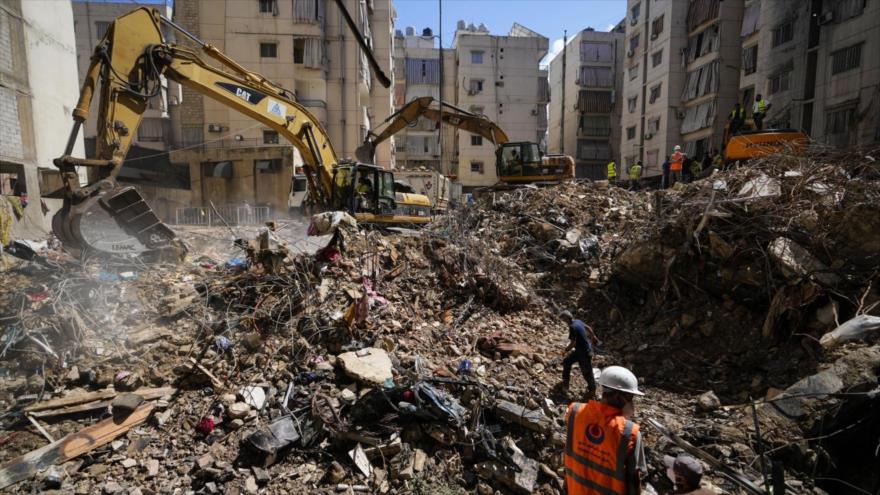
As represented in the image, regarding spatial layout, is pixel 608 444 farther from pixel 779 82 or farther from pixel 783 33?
pixel 783 33

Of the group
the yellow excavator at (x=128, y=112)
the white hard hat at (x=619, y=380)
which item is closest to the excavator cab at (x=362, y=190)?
the yellow excavator at (x=128, y=112)

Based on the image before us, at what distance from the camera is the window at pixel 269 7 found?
2131cm

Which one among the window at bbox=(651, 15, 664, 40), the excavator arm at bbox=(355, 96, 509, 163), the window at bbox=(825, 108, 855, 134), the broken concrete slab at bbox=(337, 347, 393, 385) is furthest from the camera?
the window at bbox=(651, 15, 664, 40)

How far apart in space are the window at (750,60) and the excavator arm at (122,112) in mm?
21246

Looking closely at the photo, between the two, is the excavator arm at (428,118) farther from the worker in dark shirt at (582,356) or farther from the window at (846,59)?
the window at (846,59)

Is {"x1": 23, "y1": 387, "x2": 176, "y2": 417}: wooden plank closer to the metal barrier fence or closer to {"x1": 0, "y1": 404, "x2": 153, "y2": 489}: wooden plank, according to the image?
{"x1": 0, "y1": 404, "x2": 153, "y2": 489}: wooden plank

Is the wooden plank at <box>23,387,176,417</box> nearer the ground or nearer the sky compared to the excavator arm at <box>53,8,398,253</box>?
nearer the ground

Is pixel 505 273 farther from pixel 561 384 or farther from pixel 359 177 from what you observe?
pixel 359 177

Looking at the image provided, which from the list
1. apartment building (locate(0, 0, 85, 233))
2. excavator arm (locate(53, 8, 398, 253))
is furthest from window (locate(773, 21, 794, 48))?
apartment building (locate(0, 0, 85, 233))

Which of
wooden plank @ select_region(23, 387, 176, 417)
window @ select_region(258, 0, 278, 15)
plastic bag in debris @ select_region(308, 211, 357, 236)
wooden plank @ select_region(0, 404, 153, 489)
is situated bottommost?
wooden plank @ select_region(0, 404, 153, 489)

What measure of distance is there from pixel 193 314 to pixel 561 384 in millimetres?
4618

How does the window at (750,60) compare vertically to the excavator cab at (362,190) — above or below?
above

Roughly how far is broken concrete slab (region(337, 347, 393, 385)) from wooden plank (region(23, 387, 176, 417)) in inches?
69.3

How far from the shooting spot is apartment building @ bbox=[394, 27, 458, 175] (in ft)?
105
